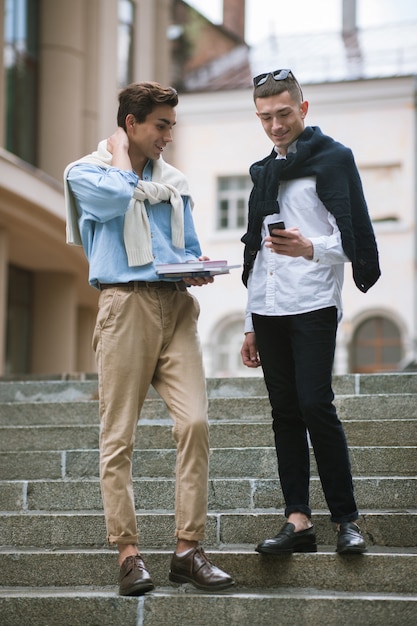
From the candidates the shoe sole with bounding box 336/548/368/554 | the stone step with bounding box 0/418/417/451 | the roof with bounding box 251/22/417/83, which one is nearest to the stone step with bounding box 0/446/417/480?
the stone step with bounding box 0/418/417/451

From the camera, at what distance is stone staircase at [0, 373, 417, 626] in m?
4.40

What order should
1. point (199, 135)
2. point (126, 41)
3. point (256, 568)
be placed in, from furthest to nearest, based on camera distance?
point (199, 135) < point (126, 41) < point (256, 568)

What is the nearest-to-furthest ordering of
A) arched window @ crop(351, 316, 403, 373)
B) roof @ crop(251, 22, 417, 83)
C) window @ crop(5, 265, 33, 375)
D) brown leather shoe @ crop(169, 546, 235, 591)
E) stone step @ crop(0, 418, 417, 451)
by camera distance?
brown leather shoe @ crop(169, 546, 235, 591)
stone step @ crop(0, 418, 417, 451)
window @ crop(5, 265, 33, 375)
arched window @ crop(351, 316, 403, 373)
roof @ crop(251, 22, 417, 83)

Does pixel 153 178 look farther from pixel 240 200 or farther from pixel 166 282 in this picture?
pixel 240 200

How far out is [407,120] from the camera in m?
27.3

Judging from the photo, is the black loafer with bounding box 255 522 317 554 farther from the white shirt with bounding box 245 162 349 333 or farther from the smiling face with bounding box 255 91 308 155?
the smiling face with bounding box 255 91 308 155

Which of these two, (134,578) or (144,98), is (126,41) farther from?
(134,578)

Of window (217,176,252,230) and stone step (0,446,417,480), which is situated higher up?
window (217,176,252,230)

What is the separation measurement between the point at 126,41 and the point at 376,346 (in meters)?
11.8

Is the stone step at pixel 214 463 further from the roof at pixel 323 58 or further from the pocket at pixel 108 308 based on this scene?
the roof at pixel 323 58

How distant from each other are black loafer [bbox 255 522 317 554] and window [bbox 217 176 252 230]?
23796 mm

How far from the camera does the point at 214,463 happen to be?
600 centimetres

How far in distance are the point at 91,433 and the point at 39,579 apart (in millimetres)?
1785

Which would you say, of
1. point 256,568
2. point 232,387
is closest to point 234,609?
point 256,568
